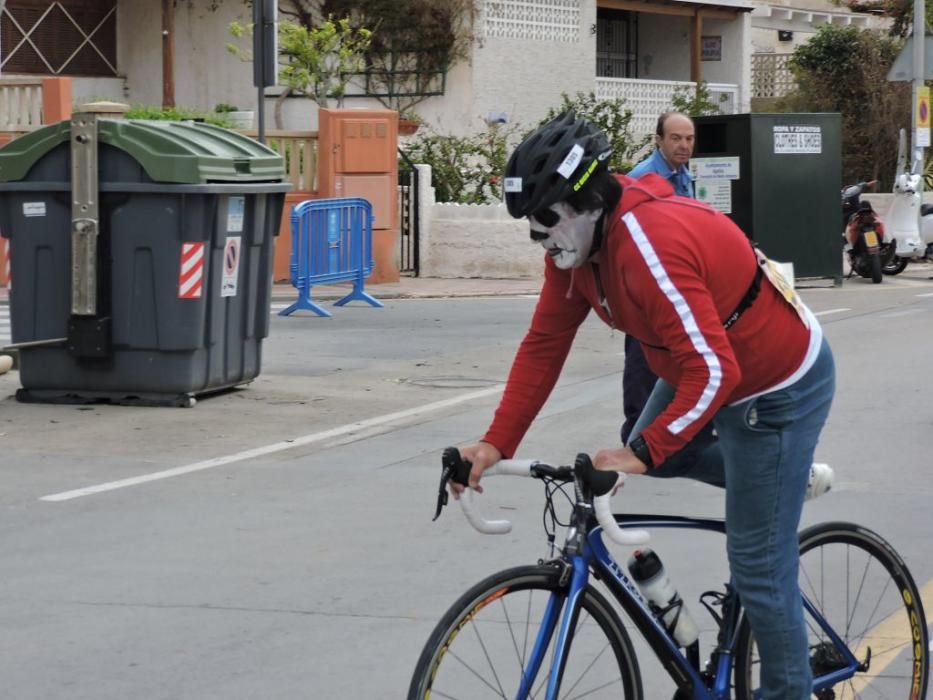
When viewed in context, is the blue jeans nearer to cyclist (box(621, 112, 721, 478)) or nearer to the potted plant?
cyclist (box(621, 112, 721, 478))

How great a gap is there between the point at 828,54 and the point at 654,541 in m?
29.4

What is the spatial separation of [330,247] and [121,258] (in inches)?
264

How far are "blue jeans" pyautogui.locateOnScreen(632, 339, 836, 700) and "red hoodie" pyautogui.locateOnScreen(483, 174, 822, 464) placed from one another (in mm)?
67

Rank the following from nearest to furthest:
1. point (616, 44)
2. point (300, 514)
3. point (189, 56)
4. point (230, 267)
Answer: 1. point (300, 514)
2. point (230, 267)
3. point (189, 56)
4. point (616, 44)

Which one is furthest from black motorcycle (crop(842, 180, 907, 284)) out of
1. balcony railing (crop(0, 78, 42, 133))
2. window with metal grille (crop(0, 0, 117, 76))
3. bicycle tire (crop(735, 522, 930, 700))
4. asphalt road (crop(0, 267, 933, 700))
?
bicycle tire (crop(735, 522, 930, 700))

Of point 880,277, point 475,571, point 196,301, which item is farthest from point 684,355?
point 880,277

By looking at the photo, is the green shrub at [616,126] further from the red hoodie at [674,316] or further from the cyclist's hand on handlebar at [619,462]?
the cyclist's hand on handlebar at [619,462]

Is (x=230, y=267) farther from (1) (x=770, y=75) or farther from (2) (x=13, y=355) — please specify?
(1) (x=770, y=75)

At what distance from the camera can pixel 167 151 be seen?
10.8 meters

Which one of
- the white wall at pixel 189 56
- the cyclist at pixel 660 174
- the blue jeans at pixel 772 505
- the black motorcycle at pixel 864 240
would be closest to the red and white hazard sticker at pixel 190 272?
the cyclist at pixel 660 174

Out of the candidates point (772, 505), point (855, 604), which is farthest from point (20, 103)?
point (772, 505)

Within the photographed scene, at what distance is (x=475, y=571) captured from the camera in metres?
6.63

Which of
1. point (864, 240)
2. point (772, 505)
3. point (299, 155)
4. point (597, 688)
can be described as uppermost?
point (299, 155)

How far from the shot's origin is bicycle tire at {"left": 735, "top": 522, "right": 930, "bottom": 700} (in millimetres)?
4391
